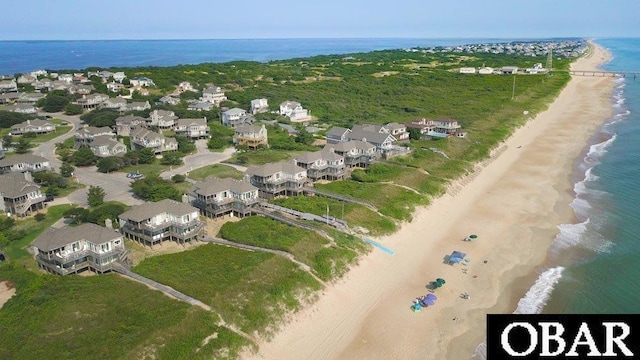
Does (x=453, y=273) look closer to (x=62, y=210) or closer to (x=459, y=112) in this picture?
(x=62, y=210)

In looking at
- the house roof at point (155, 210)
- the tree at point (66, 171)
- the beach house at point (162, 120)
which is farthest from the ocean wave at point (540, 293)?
the beach house at point (162, 120)

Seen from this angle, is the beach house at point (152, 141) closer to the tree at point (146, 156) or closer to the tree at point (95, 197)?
the tree at point (146, 156)

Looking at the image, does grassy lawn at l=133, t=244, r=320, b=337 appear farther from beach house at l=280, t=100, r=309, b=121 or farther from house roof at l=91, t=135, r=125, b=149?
beach house at l=280, t=100, r=309, b=121

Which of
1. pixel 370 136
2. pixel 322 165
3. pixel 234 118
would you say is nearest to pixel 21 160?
pixel 322 165

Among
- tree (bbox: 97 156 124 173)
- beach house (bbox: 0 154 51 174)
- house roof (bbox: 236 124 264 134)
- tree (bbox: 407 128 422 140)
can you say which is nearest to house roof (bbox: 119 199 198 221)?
tree (bbox: 97 156 124 173)

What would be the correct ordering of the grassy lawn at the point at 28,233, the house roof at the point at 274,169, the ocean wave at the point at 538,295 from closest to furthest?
the ocean wave at the point at 538,295 → the grassy lawn at the point at 28,233 → the house roof at the point at 274,169

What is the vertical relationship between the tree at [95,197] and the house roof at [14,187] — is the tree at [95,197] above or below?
below
